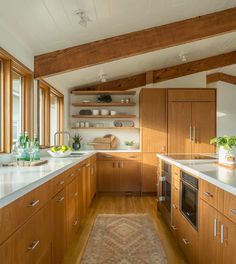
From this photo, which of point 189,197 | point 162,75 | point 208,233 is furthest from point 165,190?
point 162,75

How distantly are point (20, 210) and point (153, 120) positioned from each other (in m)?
3.83

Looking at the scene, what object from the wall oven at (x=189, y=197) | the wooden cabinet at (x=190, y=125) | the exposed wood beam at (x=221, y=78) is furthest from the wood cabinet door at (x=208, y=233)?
the exposed wood beam at (x=221, y=78)

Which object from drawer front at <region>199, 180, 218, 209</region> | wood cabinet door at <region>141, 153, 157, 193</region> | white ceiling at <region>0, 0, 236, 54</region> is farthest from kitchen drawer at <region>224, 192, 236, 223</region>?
wood cabinet door at <region>141, 153, 157, 193</region>

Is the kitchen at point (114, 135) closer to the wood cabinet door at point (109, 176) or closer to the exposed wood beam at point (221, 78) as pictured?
the wood cabinet door at point (109, 176)

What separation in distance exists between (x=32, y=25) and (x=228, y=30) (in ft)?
7.97

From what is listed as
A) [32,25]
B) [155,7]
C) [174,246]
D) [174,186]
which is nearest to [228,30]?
[155,7]

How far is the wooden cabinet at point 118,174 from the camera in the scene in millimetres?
4812

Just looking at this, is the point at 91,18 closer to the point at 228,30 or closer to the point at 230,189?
the point at 228,30

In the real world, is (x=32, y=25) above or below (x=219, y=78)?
below

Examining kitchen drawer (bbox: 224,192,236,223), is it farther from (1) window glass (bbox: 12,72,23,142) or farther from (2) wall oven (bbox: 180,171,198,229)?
(1) window glass (bbox: 12,72,23,142)

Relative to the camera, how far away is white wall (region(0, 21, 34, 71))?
2.33m

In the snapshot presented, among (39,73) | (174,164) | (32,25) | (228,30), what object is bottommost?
(174,164)

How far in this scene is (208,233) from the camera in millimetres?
1718

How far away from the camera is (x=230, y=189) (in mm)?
1346
